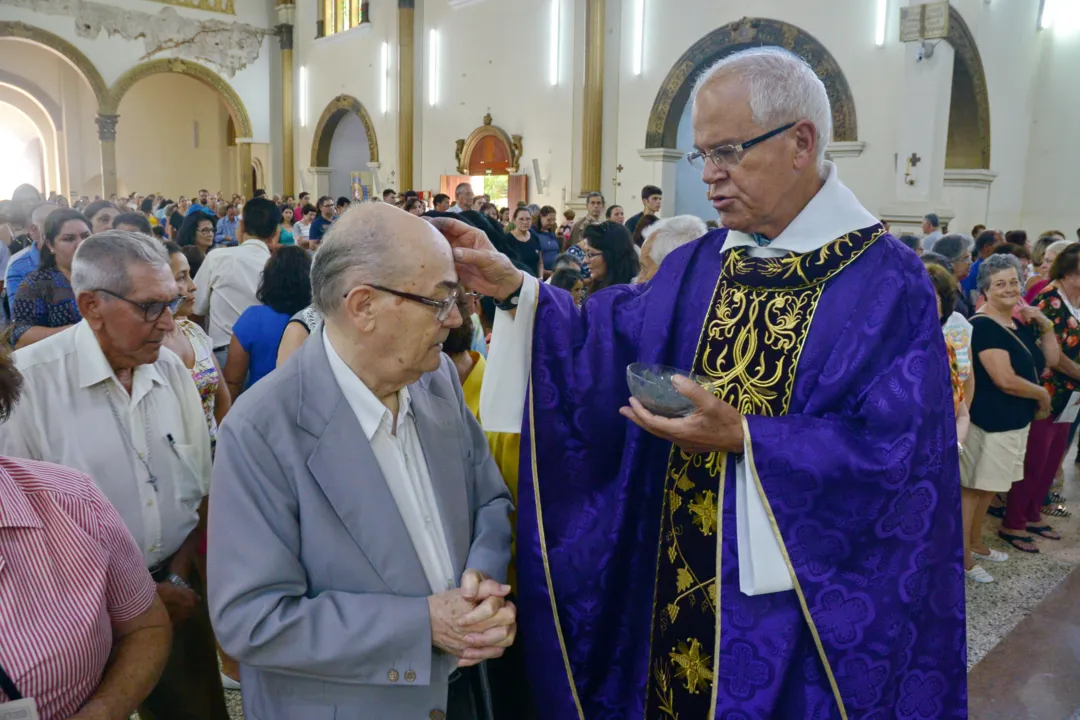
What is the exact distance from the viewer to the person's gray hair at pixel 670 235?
3887mm

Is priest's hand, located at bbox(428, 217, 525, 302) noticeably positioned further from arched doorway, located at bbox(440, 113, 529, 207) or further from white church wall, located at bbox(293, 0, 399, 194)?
white church wall, located at bbox(293, 0, 399, 194)

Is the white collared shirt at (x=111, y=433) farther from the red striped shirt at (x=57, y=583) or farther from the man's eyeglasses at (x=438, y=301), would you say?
the man's eyeglasses at (x=438, y=301)

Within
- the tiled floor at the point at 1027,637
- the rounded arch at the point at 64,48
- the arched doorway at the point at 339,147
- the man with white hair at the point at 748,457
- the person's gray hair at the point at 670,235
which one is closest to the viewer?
the man with white hair at the point at 748,457

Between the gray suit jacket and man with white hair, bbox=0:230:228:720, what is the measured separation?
2.18 feet

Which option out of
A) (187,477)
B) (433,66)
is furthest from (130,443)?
(433,66)

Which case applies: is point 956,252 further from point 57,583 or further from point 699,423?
point 57,583

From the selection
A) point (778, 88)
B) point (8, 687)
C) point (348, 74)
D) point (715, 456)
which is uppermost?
point (348, 74)

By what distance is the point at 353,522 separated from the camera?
154 cm

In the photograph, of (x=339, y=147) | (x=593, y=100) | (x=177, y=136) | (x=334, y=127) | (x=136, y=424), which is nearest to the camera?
(x=136, y=424)

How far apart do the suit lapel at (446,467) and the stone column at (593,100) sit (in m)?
11.1

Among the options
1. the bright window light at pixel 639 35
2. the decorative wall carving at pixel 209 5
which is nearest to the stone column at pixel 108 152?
the decorative wall carving at pixel 209 5

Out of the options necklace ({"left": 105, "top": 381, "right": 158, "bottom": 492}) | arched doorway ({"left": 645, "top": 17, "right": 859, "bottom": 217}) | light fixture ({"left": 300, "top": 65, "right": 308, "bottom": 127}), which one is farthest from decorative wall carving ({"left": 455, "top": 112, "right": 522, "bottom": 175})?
necklace ({"left": 105, "top": 381, "right": 158, "bottom": 492})

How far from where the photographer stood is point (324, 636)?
1462 millimetres

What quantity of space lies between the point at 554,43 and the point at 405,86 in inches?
168
